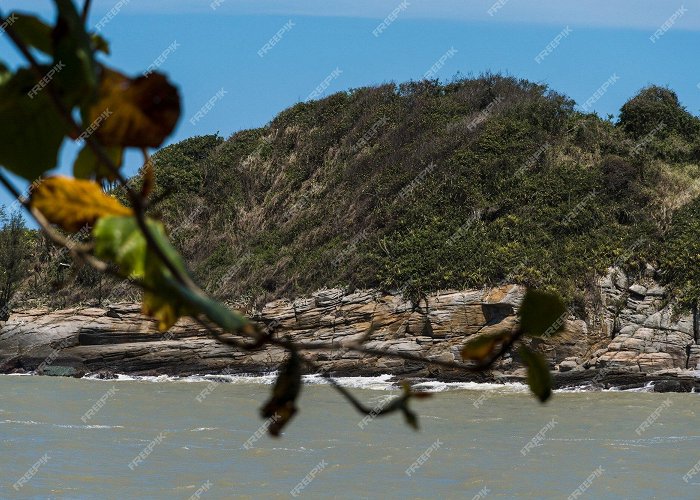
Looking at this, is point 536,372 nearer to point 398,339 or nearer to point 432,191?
point 398,339

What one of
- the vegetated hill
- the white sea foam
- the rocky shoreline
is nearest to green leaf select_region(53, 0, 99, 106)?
the white sea foam

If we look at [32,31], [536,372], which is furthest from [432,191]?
[32,31]

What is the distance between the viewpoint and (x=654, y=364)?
799 inches

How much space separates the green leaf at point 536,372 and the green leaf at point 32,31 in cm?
22

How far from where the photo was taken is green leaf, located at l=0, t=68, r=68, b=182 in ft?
1.06

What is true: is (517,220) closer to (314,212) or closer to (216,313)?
(314,212)

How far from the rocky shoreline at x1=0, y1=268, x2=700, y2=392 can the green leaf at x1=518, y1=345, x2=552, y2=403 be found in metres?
19.0

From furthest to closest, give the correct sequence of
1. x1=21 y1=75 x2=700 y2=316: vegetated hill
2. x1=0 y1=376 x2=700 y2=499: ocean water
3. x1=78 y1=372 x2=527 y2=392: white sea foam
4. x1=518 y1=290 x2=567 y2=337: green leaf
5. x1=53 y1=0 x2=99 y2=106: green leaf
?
x1=21 y1=75 x2=700 y2=316: vegetated hill, x1=78 y1=372 x2=527 y2=392: white sea foam, x1=0 y1=376 x2=700 y2=499: ocean water, x1=518 y1=290 x2=567 y2=337: green leaf, x1=53 y1=0 x2=99 y2=106: green leaf

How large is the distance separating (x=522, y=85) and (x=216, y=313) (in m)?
31.8

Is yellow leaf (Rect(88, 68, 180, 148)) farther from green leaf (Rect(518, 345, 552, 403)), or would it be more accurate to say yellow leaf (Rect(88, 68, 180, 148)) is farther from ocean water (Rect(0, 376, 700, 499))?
ocean water (Rect(0, 376, 700, 499))

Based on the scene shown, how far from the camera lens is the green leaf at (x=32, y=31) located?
1.04 feet

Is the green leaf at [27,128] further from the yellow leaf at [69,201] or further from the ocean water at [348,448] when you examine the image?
the ocean water at [348,448]

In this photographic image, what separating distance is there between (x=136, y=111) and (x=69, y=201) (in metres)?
0.05

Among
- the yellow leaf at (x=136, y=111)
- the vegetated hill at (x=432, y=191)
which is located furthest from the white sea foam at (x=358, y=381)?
the yellow leaf at (x=136, y=111)
